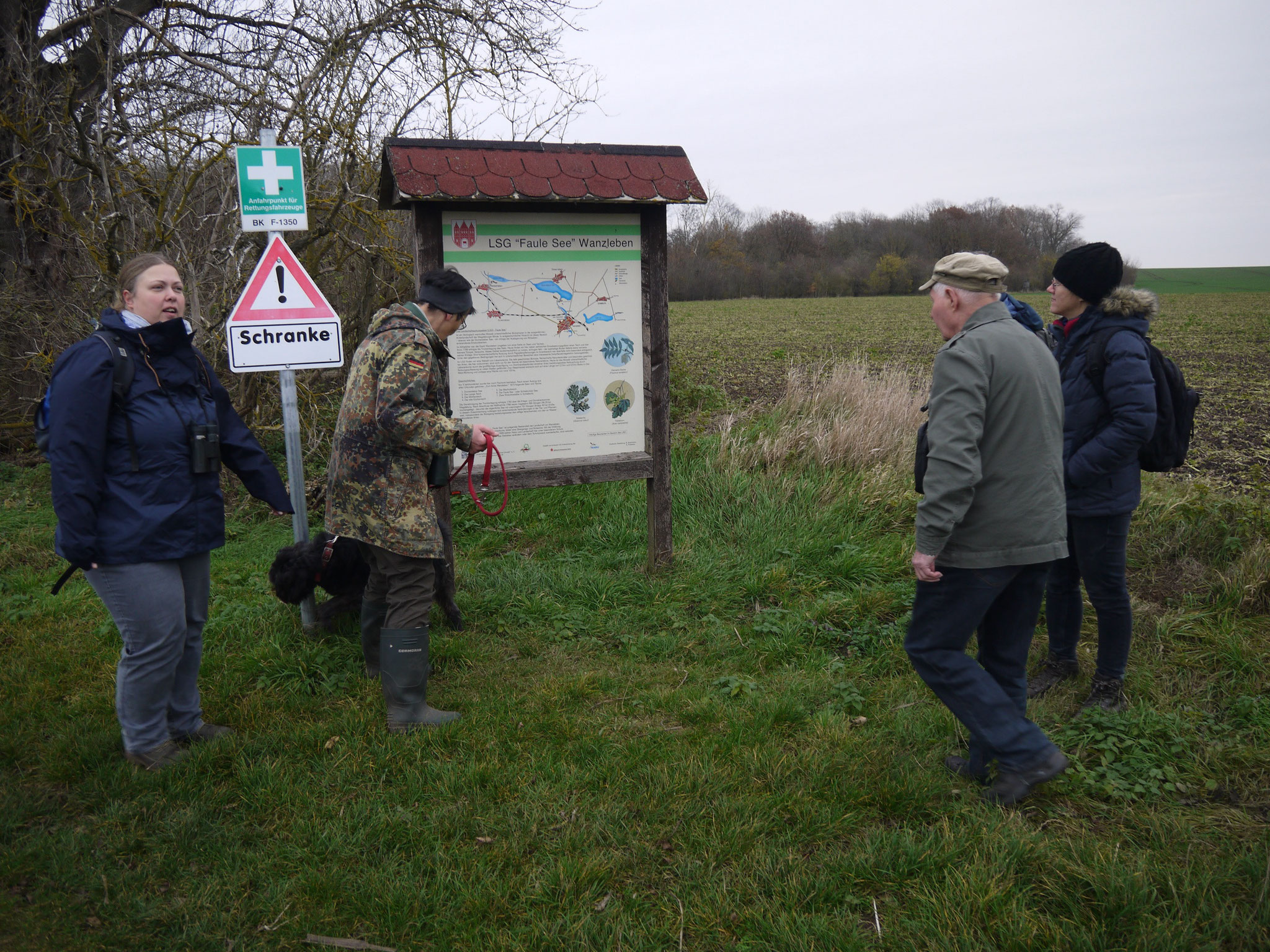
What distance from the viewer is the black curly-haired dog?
4.34 metres

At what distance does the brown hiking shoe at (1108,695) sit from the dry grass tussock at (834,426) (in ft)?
11.7

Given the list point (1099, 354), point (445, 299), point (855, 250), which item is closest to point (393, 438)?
point (445, 299)

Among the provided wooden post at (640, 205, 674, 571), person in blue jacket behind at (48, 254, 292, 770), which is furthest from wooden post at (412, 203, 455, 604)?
person in blue jacket behind at (48, 254, 292, 770)

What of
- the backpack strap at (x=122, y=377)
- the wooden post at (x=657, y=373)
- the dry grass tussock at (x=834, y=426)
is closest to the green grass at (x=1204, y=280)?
the dry grass tussock at (x=834, y=426)

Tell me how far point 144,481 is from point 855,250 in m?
80.9

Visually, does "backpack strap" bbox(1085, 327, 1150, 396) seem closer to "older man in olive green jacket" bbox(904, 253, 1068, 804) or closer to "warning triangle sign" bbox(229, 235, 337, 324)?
"older man in olive green jacket" bbox(904, 253, 1068, 804)

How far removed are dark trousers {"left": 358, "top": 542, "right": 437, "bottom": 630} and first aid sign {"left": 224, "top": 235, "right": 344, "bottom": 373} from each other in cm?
112

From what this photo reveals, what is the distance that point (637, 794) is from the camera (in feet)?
10.8

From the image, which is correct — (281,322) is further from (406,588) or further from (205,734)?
(205,734)

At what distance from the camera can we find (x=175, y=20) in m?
10.8

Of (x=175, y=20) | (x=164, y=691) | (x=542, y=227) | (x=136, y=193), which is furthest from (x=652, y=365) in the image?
(x=175, y=20)

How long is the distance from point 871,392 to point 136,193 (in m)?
7.04

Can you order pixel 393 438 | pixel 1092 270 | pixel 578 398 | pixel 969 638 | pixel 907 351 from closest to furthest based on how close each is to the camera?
1. pixel 969 638
2. pixel 393 438
3. pixel 1092 270
4. pixel 578 398
5. pixel 907 351

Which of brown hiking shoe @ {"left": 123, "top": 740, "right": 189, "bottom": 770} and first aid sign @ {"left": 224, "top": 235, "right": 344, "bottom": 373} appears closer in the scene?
brown hiking shoe @ {"left": 123, "top": 740, "right": 189, "bottom": 770}
